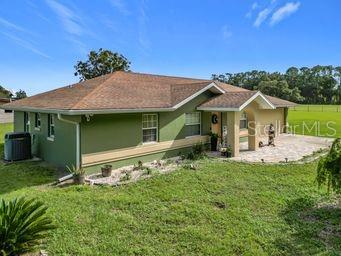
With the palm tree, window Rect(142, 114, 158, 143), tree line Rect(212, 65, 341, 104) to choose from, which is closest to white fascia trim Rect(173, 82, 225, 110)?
window Rect(142, 114, 158, 143)

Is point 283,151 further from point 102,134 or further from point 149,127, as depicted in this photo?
point 102,134

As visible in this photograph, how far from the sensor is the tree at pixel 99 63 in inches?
1662

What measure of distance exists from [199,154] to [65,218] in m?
8.70

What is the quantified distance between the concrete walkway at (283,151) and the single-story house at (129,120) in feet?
2.69

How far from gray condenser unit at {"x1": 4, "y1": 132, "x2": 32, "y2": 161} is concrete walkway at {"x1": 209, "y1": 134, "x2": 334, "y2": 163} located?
10453 mm

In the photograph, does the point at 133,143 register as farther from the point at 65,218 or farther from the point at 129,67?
the point at 129,67

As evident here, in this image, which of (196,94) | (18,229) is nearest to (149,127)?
(196,94)

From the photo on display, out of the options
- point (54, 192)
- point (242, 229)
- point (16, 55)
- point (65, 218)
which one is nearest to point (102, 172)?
point (54, 192)

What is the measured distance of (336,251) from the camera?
5965 mm

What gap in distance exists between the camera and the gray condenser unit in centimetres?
1367

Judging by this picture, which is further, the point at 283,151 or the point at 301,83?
the point at 301,83

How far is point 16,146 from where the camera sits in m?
13.7

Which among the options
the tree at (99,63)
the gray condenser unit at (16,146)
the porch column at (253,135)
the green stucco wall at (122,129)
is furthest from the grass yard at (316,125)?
the tree at (99,63)

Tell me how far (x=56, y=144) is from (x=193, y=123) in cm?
732
